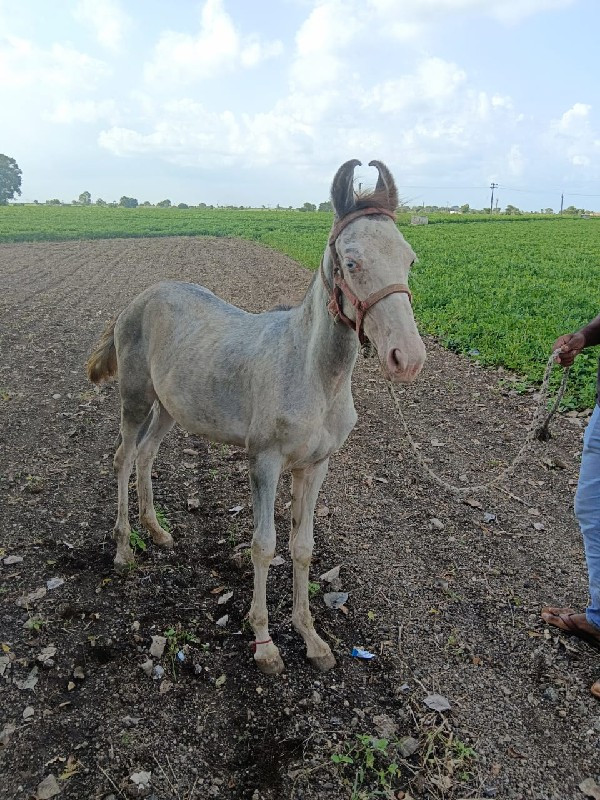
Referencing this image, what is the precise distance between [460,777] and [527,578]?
2.01 metres

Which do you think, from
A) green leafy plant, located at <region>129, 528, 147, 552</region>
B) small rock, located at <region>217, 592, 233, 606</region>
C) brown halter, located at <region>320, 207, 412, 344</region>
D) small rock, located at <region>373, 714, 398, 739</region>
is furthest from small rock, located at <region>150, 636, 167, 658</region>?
brown halter, located at <region>320, 207, 412, 344</region>

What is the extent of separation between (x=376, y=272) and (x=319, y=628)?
2.57 m

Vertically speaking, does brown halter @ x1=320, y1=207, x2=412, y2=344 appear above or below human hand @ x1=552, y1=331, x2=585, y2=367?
above

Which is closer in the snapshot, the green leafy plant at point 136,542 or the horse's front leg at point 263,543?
the horse's front leg at point 263,543

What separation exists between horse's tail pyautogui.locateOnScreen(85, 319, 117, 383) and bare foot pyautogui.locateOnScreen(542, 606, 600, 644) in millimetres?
4045

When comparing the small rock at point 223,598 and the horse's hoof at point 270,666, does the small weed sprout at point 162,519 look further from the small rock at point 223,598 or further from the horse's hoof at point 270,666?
the horse's hoof at point 270,666

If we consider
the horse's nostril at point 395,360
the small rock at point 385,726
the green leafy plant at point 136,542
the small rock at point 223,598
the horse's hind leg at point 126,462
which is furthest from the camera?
the green leafy plant at point 136,542

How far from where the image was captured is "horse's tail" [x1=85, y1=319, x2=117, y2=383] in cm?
527

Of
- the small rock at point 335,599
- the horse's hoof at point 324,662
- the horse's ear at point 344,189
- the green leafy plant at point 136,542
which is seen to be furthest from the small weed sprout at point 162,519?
the horse's ear at point 344,189

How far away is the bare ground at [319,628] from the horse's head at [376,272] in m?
2.05

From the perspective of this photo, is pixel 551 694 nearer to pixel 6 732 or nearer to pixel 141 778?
pixel 141 778

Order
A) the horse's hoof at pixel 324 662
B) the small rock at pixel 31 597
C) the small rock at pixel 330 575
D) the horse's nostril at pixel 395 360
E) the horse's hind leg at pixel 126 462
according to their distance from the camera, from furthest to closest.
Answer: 1. the horse's hind leg at pixel 126 462
2. the small rock at pixel 330 575
3. the small rock at pixel 31 597
4. the horse's hoof at pixel 324 662
5. the horse's nostril at pixel 395 360

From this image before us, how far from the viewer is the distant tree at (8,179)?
327 feet

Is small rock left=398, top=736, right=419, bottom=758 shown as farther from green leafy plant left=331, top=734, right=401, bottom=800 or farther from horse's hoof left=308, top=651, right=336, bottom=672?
horse's hoof left=308, top=651, right=336, bottom=672
